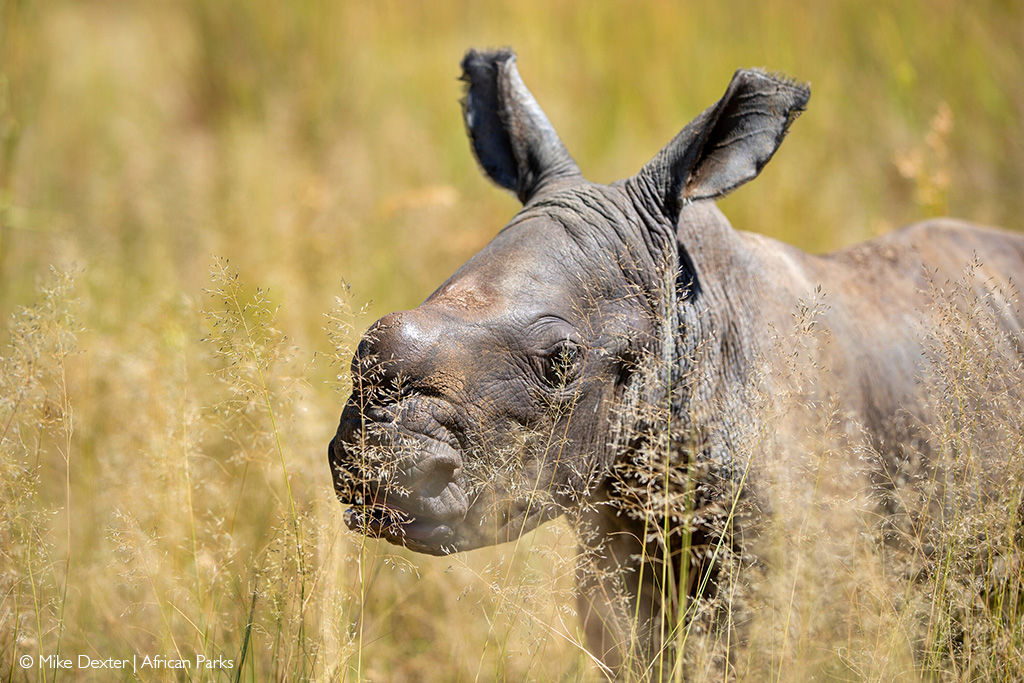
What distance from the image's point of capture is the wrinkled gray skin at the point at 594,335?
2344mm

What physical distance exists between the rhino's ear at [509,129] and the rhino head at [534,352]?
9 centimetres

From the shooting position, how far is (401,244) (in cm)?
673

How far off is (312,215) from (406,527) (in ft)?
16.8

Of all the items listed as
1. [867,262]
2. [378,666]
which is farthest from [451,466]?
[867,262]

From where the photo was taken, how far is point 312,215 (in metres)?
7.04

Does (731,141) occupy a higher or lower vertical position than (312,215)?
lower

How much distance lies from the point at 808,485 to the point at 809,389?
36cm

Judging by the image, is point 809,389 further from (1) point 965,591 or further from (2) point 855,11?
(2) point 855,11

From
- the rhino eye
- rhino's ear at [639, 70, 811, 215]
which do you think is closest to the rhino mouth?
the rhino eye

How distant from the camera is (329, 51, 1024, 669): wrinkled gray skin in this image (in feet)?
7.69

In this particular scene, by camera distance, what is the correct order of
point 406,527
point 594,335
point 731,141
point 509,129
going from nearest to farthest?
point 406,527 < point 594,335 < point 731,141 < point 509,129

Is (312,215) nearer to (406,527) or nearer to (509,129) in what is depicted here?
(509,129)

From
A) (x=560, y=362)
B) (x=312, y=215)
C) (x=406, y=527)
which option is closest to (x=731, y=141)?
(x=560, y=362)

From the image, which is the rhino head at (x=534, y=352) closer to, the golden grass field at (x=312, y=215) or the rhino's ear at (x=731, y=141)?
the rhino's ear at (x=731, y=141)
